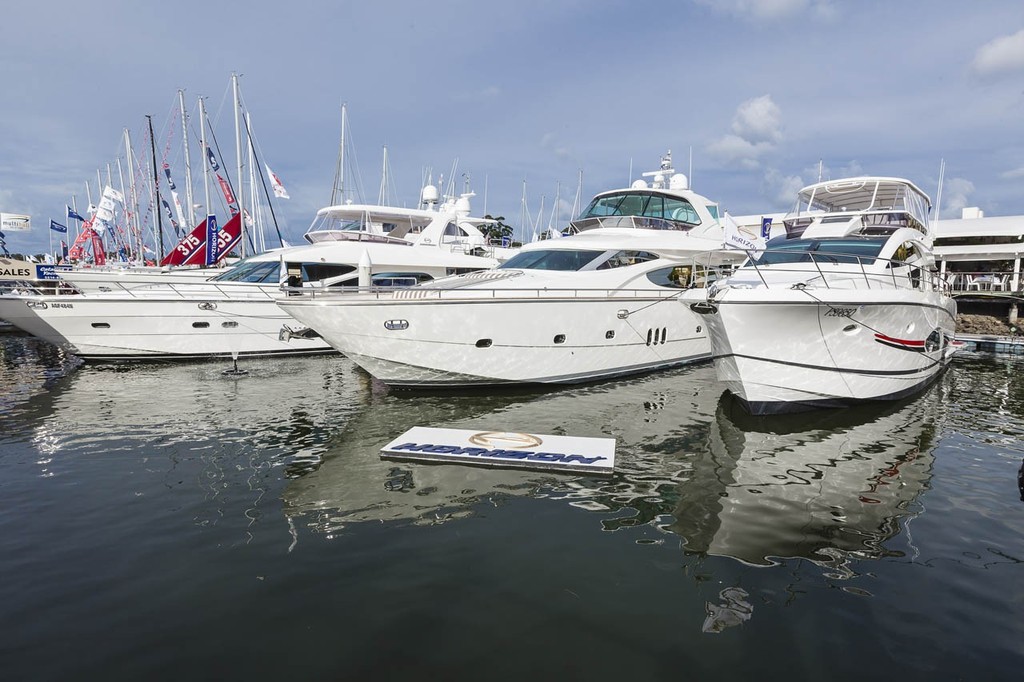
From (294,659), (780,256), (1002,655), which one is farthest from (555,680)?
(780,256)

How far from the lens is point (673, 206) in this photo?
1608 cm

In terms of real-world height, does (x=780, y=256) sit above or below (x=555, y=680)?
above

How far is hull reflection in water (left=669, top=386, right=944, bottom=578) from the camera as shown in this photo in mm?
5539

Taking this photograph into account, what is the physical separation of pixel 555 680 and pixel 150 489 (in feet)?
18.1

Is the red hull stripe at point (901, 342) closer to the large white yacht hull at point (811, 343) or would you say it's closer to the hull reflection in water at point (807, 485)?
the large white yacht hull at point (811, 343)

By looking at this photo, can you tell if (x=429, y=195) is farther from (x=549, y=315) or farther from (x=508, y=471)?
(x=508, y=471)

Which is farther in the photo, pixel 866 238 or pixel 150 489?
pixel 866 238

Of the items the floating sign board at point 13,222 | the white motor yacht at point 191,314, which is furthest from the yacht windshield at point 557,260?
the floating sign board at point 13,222

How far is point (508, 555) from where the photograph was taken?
Result: 5191 mm

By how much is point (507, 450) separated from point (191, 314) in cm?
1276

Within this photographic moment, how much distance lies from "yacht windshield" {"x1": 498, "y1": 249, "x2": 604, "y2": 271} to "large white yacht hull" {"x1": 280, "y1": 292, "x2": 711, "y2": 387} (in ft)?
4.55

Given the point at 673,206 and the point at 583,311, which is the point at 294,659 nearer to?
the point at 583,311

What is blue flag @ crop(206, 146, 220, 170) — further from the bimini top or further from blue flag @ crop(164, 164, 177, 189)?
the bimini top

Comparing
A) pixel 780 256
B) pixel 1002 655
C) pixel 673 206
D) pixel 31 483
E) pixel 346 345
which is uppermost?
pixel 673 206
